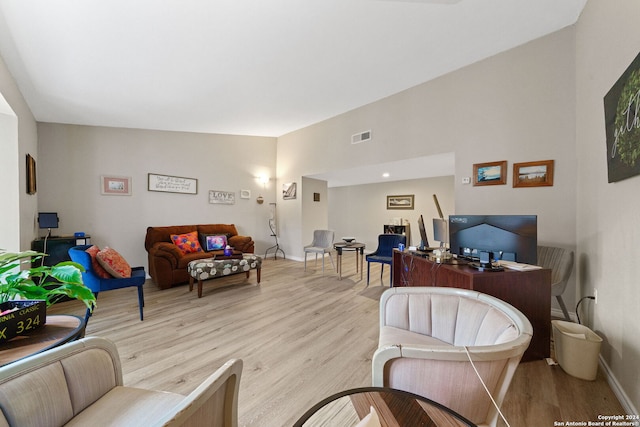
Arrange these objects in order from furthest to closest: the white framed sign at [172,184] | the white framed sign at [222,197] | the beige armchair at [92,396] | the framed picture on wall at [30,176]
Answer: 1. the white framed sign at [222,197]
2. the white framed sign at [172,184]
3. the framed picture on wall at [30,176]
4. the beige armchair at [92,396]

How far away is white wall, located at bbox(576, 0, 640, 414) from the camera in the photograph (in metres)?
1.38

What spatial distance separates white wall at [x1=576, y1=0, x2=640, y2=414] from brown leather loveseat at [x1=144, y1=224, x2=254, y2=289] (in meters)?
3.79

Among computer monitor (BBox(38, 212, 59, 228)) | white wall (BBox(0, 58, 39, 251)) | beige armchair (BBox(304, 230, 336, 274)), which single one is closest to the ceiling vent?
beige armchair (BBox(304, 230, 336, 274))

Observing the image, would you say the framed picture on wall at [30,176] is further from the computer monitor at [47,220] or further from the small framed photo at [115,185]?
the small framed photo at [115,185]

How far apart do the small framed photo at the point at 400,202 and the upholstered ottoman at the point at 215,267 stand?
13.8 feet

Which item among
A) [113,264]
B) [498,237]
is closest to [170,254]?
[113,264]

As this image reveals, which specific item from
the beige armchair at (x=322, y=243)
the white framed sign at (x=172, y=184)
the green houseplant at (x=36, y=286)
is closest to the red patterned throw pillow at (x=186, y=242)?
the white framed sign at (x=172, y=184)

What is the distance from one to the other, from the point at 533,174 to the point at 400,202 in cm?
382

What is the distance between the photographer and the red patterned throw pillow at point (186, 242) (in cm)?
414

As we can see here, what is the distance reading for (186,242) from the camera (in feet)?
13.8

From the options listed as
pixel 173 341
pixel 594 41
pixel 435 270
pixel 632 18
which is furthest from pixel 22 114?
pixel 594 41

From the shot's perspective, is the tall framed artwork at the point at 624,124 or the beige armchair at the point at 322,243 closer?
the tall framed artwork at the point at 624,124

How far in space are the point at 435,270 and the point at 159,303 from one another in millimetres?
3190

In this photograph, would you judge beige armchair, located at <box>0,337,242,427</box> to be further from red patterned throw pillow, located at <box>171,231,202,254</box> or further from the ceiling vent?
the ceiling vent
